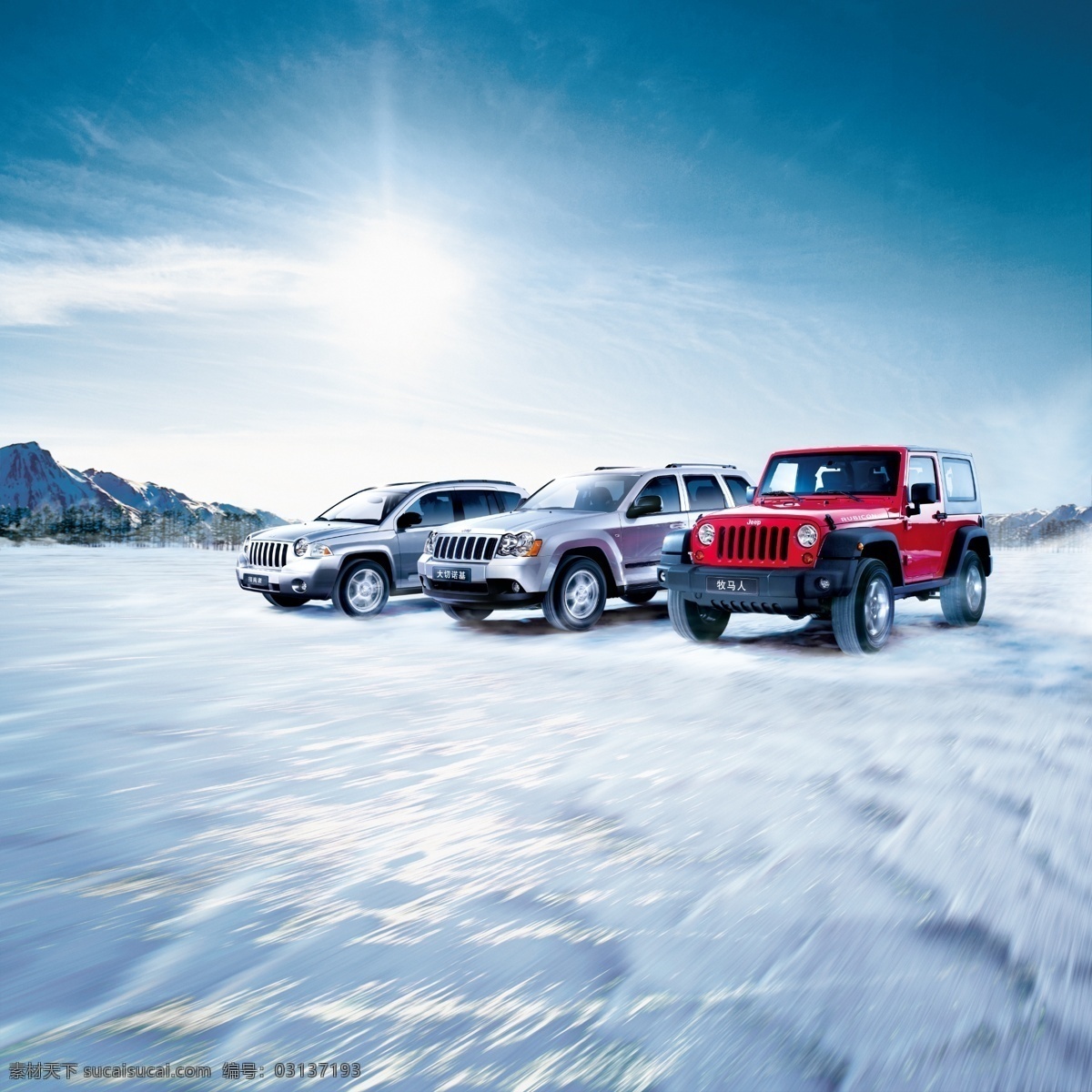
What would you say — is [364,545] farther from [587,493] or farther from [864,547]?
[864,547]

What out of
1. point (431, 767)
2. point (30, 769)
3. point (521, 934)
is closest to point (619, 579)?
point (431, 767)

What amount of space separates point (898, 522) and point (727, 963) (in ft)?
26.5

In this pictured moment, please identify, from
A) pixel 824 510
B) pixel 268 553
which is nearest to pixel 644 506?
pixel 824 510

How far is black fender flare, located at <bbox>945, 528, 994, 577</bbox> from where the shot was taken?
37.7ft

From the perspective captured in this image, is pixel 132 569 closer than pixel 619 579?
No

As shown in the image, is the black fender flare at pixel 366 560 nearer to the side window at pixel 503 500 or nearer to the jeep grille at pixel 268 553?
the jeep grille at pixel 268 553

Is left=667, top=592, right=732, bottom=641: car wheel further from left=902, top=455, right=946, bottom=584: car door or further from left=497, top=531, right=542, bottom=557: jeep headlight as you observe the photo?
left=902, top=455, right=946, bottom=584: car door

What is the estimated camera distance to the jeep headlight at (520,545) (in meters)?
11.0

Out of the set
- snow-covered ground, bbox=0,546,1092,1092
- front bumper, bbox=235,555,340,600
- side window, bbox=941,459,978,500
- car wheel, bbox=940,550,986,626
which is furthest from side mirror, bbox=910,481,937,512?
front bumper, bbox=235,555,340,600

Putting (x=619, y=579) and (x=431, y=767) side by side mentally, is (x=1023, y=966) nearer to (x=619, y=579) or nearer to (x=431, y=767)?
(x=431, y=767)

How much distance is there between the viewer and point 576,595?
458 inches

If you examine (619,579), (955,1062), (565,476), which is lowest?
(955,1062)

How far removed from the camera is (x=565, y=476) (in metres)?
13.1

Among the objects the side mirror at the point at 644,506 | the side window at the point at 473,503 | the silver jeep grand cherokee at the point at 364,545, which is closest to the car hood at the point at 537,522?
the side mirror at the point at 644,506
